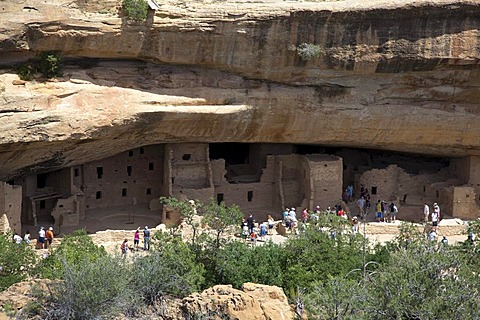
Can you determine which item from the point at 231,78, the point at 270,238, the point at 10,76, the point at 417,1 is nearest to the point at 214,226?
the point at 270,238

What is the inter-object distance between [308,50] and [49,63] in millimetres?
6579

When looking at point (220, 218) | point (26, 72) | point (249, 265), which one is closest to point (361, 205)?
point (220, 218)

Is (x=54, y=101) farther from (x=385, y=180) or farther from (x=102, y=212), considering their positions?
(x=385, y=180)

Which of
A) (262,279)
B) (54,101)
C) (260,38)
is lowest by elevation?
(262,279)

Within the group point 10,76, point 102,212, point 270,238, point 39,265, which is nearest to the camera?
point 39,265

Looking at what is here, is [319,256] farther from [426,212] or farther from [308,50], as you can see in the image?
[426,212]

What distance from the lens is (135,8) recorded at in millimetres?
21812

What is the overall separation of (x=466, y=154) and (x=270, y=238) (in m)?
7.09

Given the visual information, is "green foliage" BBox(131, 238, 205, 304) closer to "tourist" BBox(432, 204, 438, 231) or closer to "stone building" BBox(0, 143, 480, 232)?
"stone building" BBox(0, 143, 480, 232)

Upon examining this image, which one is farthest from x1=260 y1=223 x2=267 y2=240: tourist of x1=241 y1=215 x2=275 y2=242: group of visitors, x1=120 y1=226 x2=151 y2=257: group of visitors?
x1=120 y1=226 x2=151 y2=257: group of visitors

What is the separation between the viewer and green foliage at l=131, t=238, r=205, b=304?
1561 cm

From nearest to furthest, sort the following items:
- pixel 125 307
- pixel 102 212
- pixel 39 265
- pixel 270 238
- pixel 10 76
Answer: pixel 125 307
pixel 39 265
pixel 10 76
pixel 270 238
pixel 102 212

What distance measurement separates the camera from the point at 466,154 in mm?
26969

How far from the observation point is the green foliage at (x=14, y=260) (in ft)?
64.0
